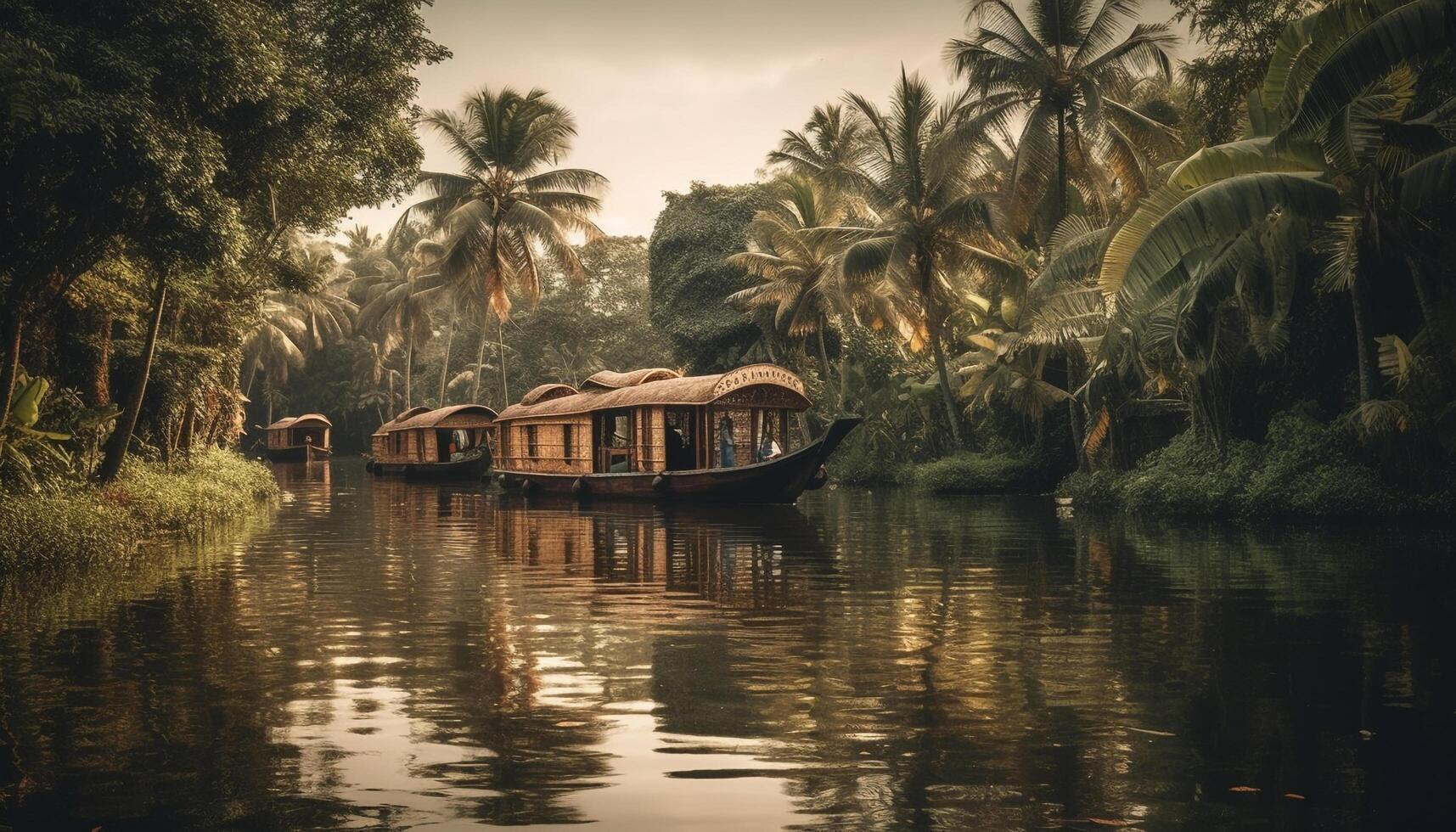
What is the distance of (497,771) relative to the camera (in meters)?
4.51

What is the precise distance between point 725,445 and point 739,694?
1571 centimetres

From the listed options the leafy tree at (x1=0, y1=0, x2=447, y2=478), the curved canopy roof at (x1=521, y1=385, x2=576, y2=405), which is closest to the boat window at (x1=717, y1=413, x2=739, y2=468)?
the curved canopy roof at (x1=521, y1=385, x2=576, y2=405)

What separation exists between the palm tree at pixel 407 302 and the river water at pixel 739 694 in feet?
107

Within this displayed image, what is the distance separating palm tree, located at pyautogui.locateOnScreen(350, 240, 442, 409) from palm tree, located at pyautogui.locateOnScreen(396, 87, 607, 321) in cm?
957

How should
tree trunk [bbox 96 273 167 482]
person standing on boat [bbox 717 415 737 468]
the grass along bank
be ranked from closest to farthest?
the grass along bank < tree trunk [bbox 96 273 167 482] < person standing on boat [bbox 717 415 737 468]

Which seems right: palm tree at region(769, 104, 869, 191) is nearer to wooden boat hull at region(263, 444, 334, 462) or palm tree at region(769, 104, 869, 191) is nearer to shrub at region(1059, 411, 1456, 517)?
shrub at region(1059, 411, 1456, 517)

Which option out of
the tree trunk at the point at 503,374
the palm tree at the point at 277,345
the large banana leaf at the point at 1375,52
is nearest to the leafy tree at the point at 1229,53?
the large banana leaf at the point at 1375,52

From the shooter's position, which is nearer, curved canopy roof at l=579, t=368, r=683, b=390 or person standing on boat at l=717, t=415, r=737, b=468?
person standing on boat at l=717, t=415, r=737, b=468

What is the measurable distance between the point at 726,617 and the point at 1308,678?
3880mm

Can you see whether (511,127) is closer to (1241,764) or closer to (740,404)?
(740,404)

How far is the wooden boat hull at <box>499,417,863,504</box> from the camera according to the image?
19.6 metres

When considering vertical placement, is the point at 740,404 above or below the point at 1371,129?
below

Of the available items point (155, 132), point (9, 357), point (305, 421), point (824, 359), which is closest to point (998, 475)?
point (824, 359)

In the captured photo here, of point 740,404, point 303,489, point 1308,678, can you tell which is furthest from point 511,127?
point 1308,678
